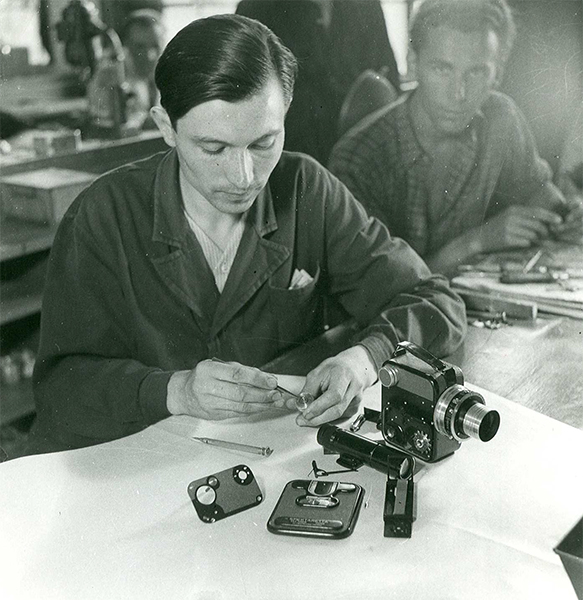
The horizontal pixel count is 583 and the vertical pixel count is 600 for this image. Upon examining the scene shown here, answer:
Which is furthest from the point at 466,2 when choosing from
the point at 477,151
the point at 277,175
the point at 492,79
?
the point at 277,175

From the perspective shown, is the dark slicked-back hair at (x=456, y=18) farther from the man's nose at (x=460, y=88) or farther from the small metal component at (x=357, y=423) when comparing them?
the small metal component at (x=357, y=423)

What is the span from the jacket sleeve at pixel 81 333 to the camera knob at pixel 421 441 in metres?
0.51

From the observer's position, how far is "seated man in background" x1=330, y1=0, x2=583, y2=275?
1517mm

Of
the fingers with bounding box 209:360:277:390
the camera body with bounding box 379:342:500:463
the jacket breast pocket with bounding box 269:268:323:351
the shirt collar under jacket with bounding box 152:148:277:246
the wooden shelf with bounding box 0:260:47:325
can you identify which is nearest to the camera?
the camera body with bounding box 379:342:500:463

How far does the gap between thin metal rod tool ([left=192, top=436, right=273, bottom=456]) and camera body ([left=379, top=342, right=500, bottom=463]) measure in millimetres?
189

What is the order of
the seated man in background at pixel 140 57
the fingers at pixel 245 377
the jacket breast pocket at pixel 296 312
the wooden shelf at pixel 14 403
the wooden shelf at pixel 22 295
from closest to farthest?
1. the fingers at pixel 245 377
2. the jacket breast pocket at pixel 296 312
3. the wooden shelf at pixel 22 295
4. the wooden shelf at pixel 14 403
5. the seated man in background at pixel 140 57

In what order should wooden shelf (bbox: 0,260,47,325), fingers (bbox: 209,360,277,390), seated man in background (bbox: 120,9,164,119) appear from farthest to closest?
1. seated man in background (bbox: 120,9,164,119)
2. wooden shelf (bbox: 0,260,47,325)
3. fingers (bbox: 209,360,277,390)

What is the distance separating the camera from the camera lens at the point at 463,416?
1.02 metres

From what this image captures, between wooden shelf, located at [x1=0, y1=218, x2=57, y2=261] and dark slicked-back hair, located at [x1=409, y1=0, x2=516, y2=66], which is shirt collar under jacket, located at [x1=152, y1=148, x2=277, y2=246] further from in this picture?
wooden shelf, located at [x1=0, y1=218, x2=57, y2=261]

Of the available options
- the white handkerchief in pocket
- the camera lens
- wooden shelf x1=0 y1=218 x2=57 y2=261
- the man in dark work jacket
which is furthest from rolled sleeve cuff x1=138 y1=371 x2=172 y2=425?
wooden shelf x1=0 y1=218 x2=57 y2=261

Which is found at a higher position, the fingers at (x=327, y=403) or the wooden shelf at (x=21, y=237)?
the fingers at (x=327, y=403)

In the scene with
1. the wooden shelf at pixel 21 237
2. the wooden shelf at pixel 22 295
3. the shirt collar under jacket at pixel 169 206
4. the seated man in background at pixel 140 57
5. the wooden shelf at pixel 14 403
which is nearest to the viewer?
the shirt collar under jacket at pixel 169 206

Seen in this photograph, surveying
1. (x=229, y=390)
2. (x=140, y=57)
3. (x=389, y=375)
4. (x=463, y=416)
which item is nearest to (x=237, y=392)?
(x=229, y=390)

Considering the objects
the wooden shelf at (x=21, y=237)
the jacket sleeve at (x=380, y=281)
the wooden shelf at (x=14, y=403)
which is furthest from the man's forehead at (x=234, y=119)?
the wooden shelf at (x=14, y=403)
